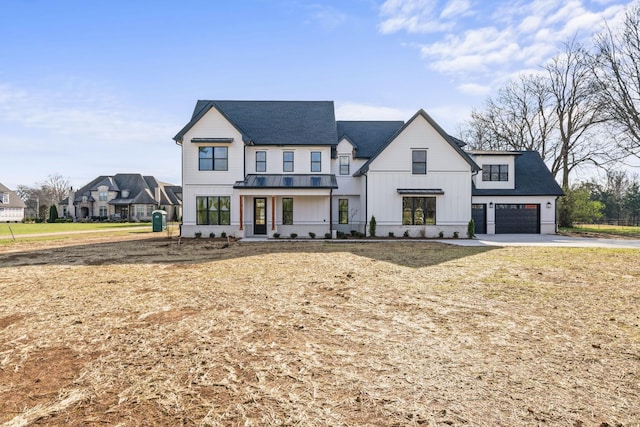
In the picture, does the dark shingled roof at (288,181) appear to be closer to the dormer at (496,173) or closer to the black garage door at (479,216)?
the black garage door at (479,216)

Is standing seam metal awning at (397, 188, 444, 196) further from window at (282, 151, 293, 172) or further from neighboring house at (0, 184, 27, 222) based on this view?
neighboring house at (0, 184, 27, 222)

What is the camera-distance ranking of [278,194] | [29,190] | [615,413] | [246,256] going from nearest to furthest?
[615,413], [246,256], [278,194], [29,190]

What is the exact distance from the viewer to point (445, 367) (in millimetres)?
4285

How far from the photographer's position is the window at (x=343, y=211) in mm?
25000

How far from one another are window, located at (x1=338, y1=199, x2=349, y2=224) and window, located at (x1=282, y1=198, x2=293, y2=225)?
3637 millimetres

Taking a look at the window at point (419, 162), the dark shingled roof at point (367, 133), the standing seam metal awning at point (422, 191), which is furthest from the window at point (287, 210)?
the window at point (419, 162)

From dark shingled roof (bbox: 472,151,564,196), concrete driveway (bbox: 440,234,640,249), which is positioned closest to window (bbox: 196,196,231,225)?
concrete driveway (bbox: 440,234,640,249)

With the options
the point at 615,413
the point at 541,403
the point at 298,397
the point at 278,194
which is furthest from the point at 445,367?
the point at 278,194

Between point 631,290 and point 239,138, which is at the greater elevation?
point 239,138

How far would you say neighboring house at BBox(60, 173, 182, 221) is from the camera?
59.0 meters

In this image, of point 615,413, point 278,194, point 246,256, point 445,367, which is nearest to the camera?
point 615,413

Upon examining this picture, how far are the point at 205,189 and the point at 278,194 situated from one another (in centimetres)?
505

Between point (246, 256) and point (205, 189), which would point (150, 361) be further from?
point (205, 189)

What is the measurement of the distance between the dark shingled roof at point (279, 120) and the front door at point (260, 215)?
3903 millimetres
